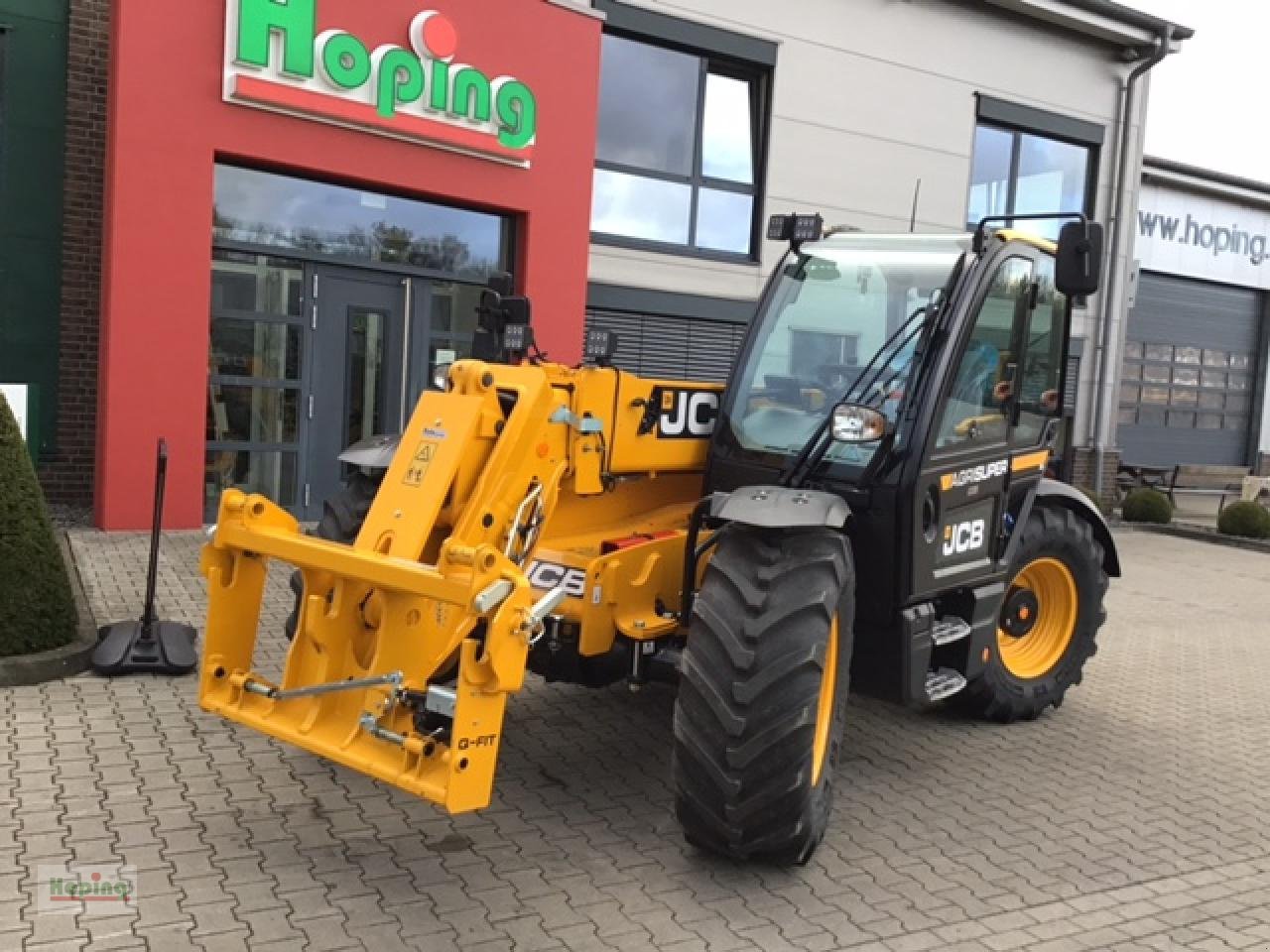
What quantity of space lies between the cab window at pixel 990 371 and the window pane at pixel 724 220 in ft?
26.2

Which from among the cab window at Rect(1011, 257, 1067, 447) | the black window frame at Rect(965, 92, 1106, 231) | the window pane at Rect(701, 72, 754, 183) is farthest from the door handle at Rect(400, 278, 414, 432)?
the black window frame at Rect(965, 92, 1106, 231)

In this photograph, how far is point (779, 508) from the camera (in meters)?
4.05

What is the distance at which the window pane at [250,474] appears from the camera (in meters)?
9.88

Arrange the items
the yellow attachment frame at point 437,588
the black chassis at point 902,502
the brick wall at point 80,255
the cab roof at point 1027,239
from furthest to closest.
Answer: the brick wall at point 80,255, the cab roof at point 1027,239, the black chassis at point 902,502, the yellow attachment frame at point 437,588

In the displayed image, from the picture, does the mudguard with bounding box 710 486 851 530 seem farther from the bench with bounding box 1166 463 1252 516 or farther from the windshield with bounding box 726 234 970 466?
the bench with bounding box 1166 463 1252 516

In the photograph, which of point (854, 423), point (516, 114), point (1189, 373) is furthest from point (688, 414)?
point (1189, 373)

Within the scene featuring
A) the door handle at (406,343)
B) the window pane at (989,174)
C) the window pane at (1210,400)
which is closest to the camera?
the door handle at (406,343)

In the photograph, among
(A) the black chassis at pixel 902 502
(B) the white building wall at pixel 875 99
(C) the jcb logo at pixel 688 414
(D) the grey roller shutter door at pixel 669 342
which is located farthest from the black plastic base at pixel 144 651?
(B) the white building wall at pixel 875 99

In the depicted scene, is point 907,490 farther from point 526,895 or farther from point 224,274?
point 224,274

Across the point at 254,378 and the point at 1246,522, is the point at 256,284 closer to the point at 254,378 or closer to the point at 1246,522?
the point at 254,378

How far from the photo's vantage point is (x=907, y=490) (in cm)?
455

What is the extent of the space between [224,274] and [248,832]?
6.77 m

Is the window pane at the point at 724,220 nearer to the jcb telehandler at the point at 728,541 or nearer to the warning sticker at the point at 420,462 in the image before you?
the jcb telehandler at the point at 728,541

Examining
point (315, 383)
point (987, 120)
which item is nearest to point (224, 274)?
point (315, 383)
